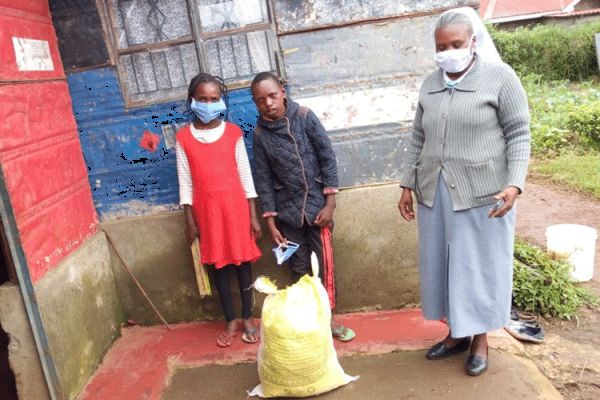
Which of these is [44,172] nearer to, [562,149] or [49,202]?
[49,202]

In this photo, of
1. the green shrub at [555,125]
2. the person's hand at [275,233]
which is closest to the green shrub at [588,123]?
the green shrub at [555,125]

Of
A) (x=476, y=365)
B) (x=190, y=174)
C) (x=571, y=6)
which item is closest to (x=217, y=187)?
(x=190, y=174)

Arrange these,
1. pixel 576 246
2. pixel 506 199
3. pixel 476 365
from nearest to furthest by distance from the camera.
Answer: pixel 506 199 → pixel 476 365 → pixel 576 246

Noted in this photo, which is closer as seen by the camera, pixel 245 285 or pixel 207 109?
pixel 207 109

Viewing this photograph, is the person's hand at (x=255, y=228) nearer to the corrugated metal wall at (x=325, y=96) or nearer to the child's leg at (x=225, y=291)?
the child's leg at (x=225, y=291)

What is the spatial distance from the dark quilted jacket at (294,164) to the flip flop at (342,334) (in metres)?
0.80

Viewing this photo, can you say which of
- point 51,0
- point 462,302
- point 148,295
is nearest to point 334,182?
point 462,302

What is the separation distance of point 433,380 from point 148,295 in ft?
6.85

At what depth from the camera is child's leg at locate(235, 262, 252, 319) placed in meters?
3.24

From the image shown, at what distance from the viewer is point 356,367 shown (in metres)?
2.88

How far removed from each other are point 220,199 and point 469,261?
1.50 m

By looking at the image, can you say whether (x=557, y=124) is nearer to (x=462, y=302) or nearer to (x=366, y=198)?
(x=366, y=198)

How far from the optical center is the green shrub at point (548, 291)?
3.35 meters

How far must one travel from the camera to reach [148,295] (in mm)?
3547
